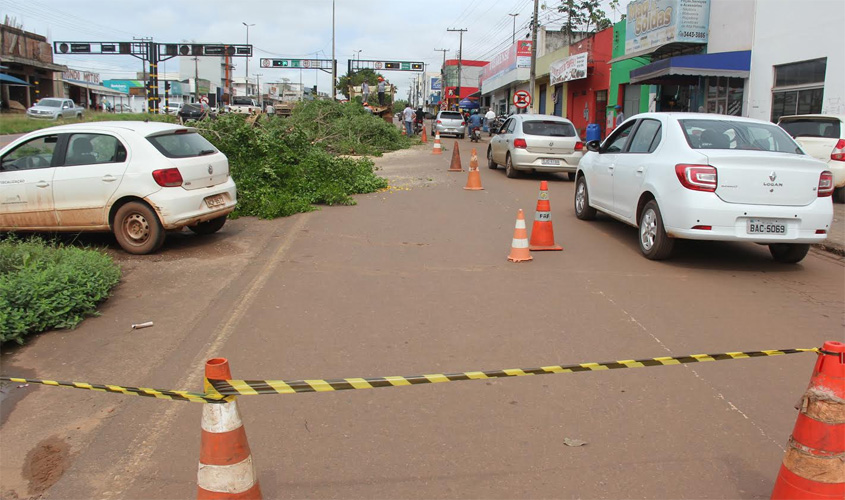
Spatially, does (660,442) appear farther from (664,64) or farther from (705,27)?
(705,27)

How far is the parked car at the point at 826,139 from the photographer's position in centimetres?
1281

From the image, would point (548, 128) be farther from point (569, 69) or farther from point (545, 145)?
point (569, 69)

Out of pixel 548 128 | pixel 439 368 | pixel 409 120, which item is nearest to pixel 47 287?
pixel 439 368

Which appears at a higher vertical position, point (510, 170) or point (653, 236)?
point (510, 170)

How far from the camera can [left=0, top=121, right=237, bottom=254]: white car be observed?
8.16m

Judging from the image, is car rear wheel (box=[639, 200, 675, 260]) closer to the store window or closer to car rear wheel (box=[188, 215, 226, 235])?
car rear wheel (box=[188, 215, 226, 235])

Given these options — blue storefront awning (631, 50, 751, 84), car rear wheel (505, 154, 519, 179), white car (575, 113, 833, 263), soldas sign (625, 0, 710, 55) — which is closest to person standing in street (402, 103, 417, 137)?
soldas sign (625, 0, 710, 55)

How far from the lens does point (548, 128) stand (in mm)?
16797

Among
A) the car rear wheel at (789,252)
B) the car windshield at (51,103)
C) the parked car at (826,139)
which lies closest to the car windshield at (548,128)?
the parked car at (826,139)

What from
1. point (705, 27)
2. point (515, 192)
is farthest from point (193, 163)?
point (705, 27)

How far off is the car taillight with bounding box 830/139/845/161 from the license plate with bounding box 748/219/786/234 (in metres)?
6.96

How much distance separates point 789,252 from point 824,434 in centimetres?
604

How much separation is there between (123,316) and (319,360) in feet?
7.48

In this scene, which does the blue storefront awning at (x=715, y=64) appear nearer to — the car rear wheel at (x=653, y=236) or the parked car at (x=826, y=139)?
the parked car at (x=826, y=139)
